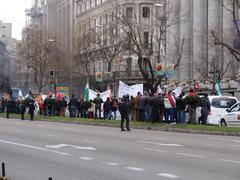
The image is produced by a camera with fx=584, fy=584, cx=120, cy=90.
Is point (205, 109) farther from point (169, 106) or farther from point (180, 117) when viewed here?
point (169, 106)

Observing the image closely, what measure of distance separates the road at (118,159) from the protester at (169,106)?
27.6 ft

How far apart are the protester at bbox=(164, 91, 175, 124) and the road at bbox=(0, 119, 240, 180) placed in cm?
842

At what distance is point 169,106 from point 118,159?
15143 mm

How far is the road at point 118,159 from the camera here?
12.3 m

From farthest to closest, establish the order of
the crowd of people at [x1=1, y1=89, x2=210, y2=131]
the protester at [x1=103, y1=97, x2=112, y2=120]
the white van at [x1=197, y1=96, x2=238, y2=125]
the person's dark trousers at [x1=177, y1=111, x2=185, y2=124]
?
the protester at [x1=103, y1=97, x2=112, y2=120] → the white van at [x1=197, y1=96, x2=238, y2=125] → the person's dark trousers at [x1=177, y1=111, x2=185, y2=124] → the crowd of people at [x1=1, y1=89, x2=210, y2=131]

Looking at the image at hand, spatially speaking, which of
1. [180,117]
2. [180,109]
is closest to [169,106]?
[180,109]

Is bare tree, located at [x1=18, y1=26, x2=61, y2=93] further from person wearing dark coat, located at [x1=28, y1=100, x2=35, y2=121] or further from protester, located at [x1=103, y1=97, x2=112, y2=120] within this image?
protester, located at [x1=103, y1=97, x2=112, y2=120]

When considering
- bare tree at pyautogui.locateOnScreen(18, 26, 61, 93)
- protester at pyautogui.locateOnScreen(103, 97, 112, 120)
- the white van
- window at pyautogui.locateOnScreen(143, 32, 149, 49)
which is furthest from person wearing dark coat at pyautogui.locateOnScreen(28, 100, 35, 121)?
bare tree at pyautogui.locateOnScreen(18, 26, 61, 93)

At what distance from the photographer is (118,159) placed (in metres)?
15.1

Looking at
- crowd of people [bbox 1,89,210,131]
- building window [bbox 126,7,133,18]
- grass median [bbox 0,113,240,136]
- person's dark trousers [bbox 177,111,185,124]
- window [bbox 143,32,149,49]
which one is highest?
building window [bbox 126,7,133,18]

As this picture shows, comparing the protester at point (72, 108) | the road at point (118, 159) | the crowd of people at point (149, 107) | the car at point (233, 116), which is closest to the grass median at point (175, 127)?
the crowd of people at point (149, 107)

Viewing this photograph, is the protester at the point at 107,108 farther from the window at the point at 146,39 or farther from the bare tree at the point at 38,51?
the bare tree at the point at 38,51

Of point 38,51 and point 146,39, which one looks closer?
point 146,39

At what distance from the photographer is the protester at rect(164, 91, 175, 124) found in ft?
98.4
